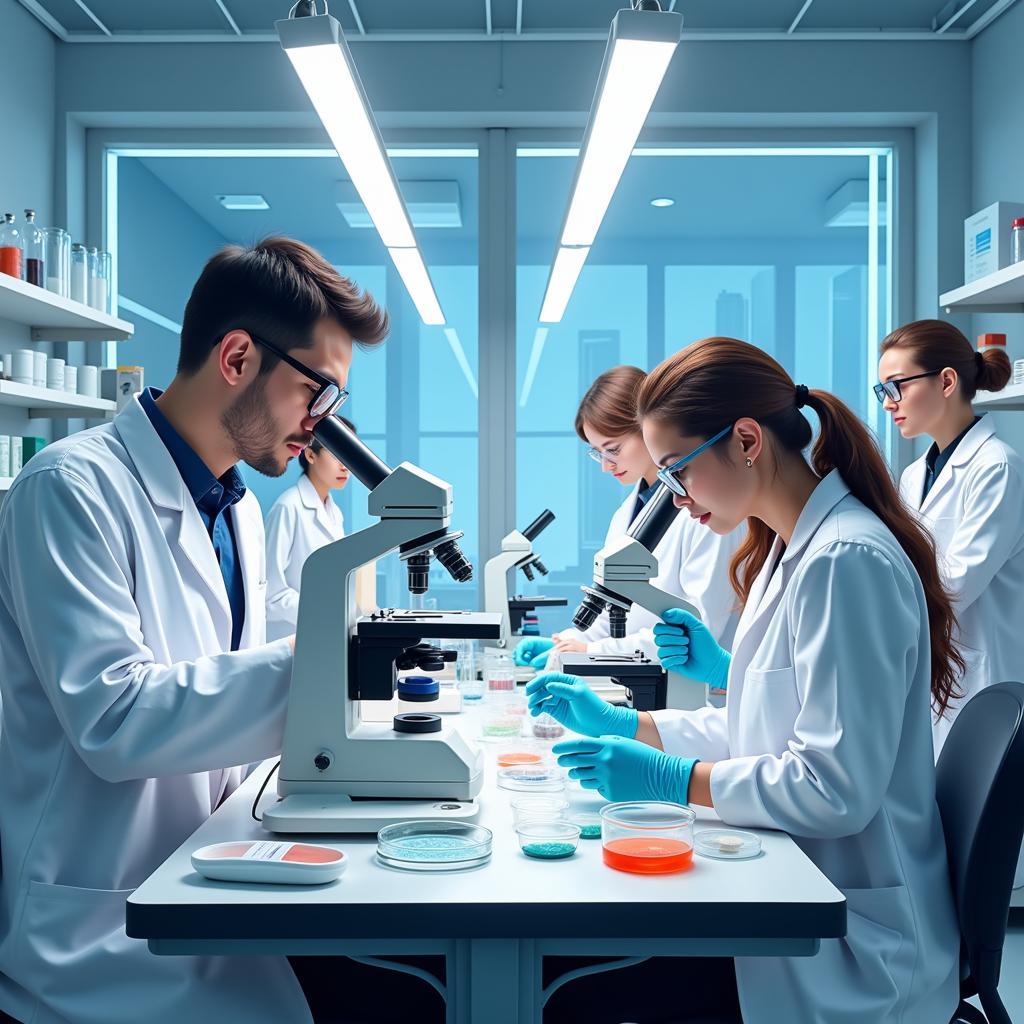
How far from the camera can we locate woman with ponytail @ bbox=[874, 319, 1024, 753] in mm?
2836

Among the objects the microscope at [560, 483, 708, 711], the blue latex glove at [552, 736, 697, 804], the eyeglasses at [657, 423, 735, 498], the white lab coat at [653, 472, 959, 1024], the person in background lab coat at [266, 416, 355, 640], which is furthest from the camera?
the person in background lab coat at [266, 416, 355, 640]

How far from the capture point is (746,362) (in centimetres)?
163

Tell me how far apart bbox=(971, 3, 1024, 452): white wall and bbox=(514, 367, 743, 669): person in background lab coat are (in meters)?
1.47

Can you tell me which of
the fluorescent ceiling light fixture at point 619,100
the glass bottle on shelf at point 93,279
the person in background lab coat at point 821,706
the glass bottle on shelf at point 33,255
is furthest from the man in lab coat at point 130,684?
the glass bottle on shelf at point 93,279

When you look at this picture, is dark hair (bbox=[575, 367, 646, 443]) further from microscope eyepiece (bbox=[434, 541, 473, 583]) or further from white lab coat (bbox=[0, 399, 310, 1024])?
white lab coat (bbox=[0, 399, 310, 1024])

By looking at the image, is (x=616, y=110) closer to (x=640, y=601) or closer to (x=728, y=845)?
(x=640, y=601)

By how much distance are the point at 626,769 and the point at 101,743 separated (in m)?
0.74

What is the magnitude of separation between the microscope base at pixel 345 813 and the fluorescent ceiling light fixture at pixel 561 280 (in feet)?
7.93

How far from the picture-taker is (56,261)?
3324 millimetres

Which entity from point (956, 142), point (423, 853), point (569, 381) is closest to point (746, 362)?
point (423, 853)

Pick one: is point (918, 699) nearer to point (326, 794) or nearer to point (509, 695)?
point (326, 794)

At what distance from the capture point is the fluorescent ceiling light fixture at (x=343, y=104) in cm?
186

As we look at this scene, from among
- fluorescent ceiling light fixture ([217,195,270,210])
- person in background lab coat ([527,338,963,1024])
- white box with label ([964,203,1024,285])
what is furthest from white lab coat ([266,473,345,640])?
white box with label ([964,203,1024,285])

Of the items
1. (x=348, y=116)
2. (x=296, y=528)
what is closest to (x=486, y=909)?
(x=348, y=116)
